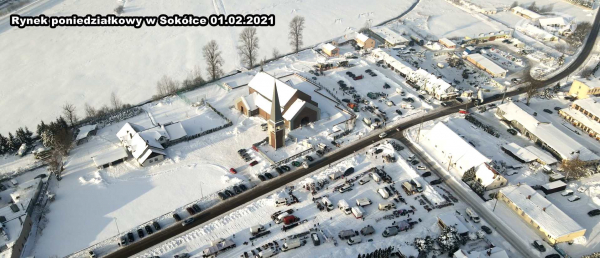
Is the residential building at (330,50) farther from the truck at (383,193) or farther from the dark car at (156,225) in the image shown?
the dark car at (156,225)

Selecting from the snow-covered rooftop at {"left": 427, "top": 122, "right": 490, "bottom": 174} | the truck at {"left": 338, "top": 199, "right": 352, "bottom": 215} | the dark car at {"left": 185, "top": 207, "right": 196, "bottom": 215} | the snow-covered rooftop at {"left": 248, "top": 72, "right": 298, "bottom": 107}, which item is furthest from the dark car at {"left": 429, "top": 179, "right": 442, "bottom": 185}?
the dark car at {"left": 185, "top": 207, "right": 196, "bottom": 215}

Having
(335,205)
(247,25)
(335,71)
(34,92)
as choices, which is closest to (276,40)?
(247,25)

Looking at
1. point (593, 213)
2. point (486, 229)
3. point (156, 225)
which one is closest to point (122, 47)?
point (156, 225)

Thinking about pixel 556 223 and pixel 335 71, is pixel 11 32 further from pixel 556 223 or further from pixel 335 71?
pixel 556 223

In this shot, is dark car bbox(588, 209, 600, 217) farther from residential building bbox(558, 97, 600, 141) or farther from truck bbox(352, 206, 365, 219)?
truck bbox(352, 206, 365, 219)

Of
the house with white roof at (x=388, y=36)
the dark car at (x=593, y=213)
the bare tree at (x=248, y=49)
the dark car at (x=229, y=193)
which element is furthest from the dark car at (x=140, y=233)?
the house with white roof at (x=388, y=36)

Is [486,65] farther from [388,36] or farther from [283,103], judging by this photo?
[283,103]

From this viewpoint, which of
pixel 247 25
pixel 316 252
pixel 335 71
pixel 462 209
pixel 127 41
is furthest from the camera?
pixel 247 25
